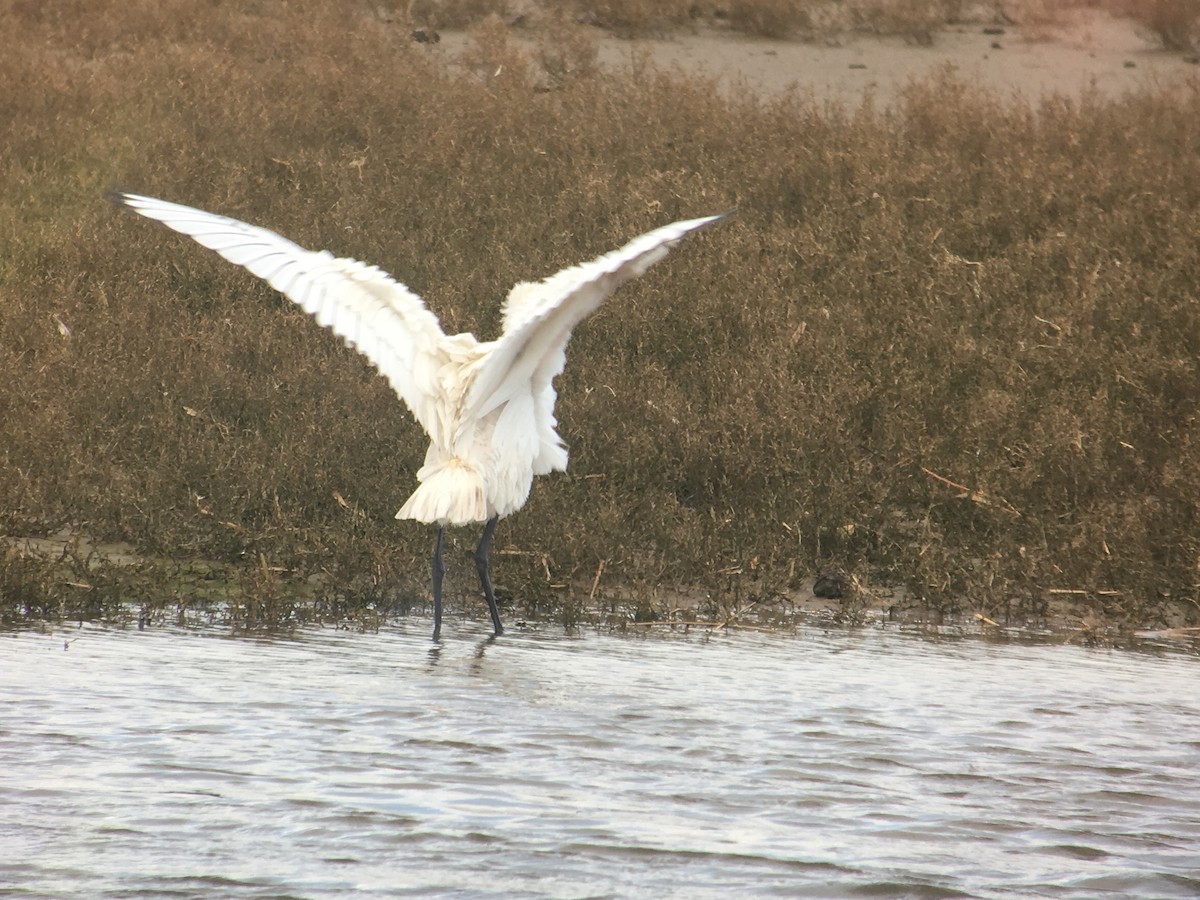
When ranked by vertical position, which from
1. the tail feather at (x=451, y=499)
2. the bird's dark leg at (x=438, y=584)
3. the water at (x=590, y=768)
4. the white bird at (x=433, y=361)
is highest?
the white bird at (x=433, y=361)

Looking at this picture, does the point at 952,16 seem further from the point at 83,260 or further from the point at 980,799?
the point at 980,799

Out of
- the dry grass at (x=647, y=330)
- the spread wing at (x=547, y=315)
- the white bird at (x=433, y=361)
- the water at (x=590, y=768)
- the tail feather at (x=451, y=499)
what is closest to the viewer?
the water at (x=590, y=768)

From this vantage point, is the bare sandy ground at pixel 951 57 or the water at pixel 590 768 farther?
the bare sandy ground at pixel 951 57

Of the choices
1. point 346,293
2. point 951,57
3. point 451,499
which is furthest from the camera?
point 951,57

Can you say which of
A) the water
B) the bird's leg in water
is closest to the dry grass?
the bird's leg in water

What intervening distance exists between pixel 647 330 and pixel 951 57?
332 inches

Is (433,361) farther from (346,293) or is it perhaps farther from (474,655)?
(474,655)

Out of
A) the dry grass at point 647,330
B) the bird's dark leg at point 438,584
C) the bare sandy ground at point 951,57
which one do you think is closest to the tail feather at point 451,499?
the bird's dark leg at point 438,584

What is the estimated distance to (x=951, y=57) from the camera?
15891 millimetres

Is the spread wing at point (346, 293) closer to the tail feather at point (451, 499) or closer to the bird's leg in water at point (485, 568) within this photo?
the tail feather at point (451, 499)

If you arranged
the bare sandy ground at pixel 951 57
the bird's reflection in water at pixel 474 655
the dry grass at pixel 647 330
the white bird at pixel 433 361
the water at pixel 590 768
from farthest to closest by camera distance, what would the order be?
the bare sandy ground at pixel 951 57 → the dry grass at pixel 647 330 → the white bird at pixel 433 361 → the bird's reflection in water at pixel 474 655 → the water at pixel 590 768

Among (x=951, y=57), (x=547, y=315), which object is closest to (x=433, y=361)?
(x=547, y=315)

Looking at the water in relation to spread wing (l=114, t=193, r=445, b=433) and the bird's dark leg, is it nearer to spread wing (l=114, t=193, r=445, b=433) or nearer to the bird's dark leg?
the bird's dark leg

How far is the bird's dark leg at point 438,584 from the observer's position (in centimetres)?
668
